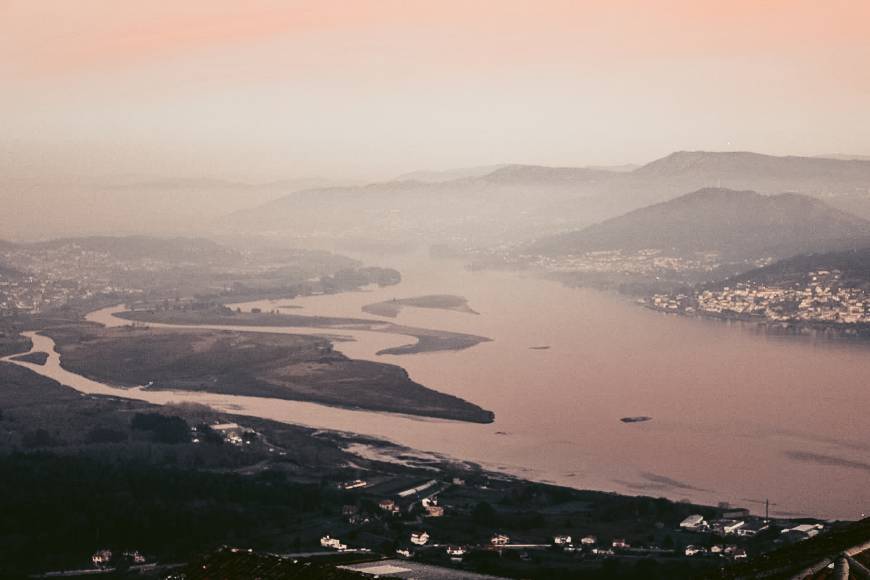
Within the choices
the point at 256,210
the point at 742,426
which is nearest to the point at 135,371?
the point at 742,426

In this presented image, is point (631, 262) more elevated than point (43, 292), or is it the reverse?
point (631, 262)

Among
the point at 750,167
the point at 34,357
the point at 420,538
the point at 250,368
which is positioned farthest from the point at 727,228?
the point at 420,538

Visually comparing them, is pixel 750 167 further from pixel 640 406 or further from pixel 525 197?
pixel 640 406

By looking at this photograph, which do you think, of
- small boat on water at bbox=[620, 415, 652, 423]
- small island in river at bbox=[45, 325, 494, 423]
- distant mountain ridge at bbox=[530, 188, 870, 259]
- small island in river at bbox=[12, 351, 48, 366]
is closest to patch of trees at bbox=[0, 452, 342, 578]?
small island in river at bbox=[45, 325, 494, 423]

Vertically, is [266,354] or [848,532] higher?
[848,532]

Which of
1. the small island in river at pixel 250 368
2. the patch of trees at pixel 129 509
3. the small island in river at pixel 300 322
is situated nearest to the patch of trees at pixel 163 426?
the patch of trees at pixel 129 509

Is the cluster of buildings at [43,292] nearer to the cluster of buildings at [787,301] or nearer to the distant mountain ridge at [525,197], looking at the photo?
the cluster of buildings at [787,301]

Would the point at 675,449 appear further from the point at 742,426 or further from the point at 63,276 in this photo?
the point at 63,276
